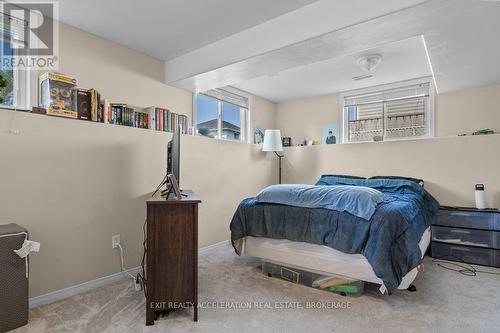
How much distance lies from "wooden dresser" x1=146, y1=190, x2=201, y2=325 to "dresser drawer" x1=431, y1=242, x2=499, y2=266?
9.96 ft

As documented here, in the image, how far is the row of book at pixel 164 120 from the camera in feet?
9.71

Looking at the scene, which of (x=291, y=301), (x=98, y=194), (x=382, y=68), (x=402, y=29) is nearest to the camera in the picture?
(x=402, y=29)

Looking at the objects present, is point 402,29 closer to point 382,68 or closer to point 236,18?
point 236,18

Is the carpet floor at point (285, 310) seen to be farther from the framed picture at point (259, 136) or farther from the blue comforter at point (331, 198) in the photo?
the framed picture at point (259, 136)

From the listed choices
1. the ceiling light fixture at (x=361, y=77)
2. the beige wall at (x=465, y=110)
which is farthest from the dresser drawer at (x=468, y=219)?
the ceiling light fixture at (x=361, y=77)

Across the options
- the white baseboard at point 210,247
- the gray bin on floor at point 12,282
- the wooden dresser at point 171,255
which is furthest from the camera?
the white baseboard at point 210,247

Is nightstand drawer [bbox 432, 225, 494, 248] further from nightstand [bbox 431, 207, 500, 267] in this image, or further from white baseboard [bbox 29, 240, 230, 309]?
white baseboard [bbox 29, 240, 230, 309]

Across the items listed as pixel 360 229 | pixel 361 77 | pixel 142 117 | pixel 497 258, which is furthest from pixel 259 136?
pixel 497 258

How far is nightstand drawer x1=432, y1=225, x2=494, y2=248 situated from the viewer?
3051 millimetres

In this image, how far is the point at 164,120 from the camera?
3.08 metres

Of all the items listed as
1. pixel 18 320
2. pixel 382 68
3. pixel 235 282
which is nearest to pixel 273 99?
pixel 382 68

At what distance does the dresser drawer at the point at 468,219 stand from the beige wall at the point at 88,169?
9.82ft

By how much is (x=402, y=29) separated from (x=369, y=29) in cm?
24

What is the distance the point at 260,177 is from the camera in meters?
4.59
